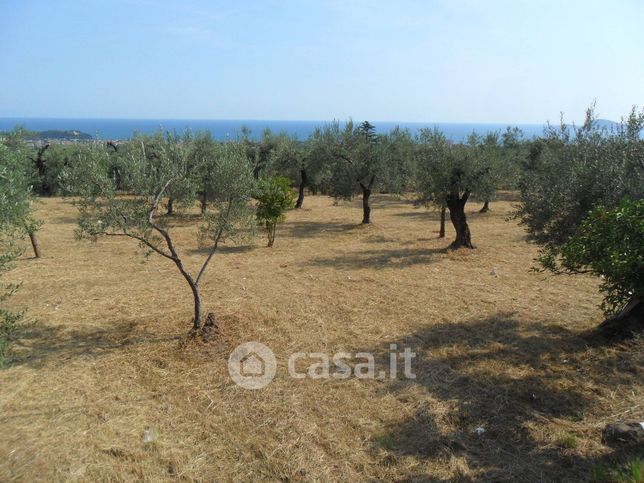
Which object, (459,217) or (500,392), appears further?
(459,217)

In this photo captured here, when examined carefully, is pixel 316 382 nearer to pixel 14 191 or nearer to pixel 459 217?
pixel 14 191

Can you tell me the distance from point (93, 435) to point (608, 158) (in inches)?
439

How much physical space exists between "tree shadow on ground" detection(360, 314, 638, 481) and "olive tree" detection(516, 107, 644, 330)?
1350 mm

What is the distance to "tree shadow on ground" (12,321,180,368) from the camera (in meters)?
8.88

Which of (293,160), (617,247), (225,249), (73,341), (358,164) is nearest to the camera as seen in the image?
(617,247)

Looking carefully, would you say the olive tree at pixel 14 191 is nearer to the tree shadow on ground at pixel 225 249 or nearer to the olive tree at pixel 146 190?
the olive tree at pixel 146 190

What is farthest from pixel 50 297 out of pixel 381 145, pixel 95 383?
pixel 381 145

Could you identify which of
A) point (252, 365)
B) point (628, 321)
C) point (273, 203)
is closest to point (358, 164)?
point (273, 203)

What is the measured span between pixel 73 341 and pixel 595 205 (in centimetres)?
1184

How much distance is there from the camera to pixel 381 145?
909 inches

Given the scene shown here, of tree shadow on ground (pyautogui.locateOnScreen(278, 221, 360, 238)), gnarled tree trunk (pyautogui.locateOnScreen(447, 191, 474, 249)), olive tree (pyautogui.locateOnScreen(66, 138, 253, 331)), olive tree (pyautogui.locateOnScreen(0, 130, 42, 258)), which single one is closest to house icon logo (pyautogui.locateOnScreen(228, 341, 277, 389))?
olive tree (pyautogui.locateOnScreen(66, 138, 253, 331))

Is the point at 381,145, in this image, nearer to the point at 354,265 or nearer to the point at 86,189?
the point at 354,265

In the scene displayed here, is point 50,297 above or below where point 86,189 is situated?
below

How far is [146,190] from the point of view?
8.61 m
